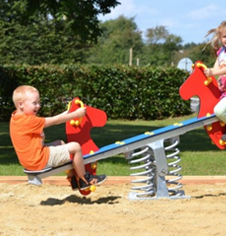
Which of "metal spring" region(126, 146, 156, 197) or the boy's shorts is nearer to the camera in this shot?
the boy's shorts

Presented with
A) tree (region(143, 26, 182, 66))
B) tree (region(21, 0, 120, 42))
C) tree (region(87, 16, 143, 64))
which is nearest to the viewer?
tree (region(21, 0, 120, 42))

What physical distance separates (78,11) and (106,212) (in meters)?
6.45

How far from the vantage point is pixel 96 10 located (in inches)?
454

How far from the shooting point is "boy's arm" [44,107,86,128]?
494 centimetres

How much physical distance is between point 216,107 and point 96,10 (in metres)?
6.80

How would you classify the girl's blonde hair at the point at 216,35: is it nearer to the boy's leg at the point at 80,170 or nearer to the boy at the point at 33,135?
the boy at the point at 33,135


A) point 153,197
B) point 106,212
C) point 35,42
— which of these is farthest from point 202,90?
point 35,42

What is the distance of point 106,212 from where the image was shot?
192 inches

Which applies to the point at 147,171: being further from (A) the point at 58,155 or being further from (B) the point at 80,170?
(A) the point at 58,155

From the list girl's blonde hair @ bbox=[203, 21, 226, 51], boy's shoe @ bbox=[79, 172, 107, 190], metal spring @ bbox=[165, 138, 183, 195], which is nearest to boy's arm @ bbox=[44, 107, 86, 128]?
boy's shoe @ bbox=[79, 172, 107, 190]

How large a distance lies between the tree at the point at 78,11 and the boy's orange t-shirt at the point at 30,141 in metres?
5.43

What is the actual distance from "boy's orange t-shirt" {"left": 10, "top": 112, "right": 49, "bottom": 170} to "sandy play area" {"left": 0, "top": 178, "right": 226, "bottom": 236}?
1.49 feet

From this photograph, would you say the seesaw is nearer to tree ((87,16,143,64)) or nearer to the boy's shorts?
the boy's shorts

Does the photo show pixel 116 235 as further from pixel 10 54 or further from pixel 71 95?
pixel 10 54
